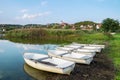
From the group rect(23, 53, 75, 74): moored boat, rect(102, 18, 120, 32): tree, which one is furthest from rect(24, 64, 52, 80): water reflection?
rect(102, 18, 120, 32): tree

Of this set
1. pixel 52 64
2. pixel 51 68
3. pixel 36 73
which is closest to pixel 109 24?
pixel 52 64

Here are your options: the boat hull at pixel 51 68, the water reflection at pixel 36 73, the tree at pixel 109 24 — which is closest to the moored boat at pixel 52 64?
the boat hull at pixel 51 68

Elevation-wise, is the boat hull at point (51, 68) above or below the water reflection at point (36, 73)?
above

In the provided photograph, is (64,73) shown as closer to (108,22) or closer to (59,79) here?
(59,79)

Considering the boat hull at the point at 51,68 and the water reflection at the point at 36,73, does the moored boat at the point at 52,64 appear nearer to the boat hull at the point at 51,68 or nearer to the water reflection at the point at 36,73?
the boat hull at the point at 51,68

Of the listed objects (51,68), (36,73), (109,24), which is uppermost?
(109,24)

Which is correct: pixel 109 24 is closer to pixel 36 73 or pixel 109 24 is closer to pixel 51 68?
pixel 36 73

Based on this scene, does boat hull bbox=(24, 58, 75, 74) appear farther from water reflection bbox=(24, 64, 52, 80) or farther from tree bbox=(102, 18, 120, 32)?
tree bbox=(102, 18, 120, 32)

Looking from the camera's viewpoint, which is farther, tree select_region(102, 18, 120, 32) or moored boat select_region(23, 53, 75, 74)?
tree select_region(102, 18, 120, 32)

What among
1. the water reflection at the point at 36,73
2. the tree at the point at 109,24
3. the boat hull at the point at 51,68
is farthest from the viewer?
the tree at the point at 109,24

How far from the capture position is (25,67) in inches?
636

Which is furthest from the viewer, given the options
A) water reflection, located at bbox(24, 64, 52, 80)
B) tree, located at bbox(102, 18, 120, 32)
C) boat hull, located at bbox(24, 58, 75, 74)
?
tree, located at bbox(102, 18, 120, 32)

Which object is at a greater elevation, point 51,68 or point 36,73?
point 51,68

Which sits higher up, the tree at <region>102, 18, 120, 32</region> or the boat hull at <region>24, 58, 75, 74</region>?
the tree at <region>102, 18, 120, 32</region>
